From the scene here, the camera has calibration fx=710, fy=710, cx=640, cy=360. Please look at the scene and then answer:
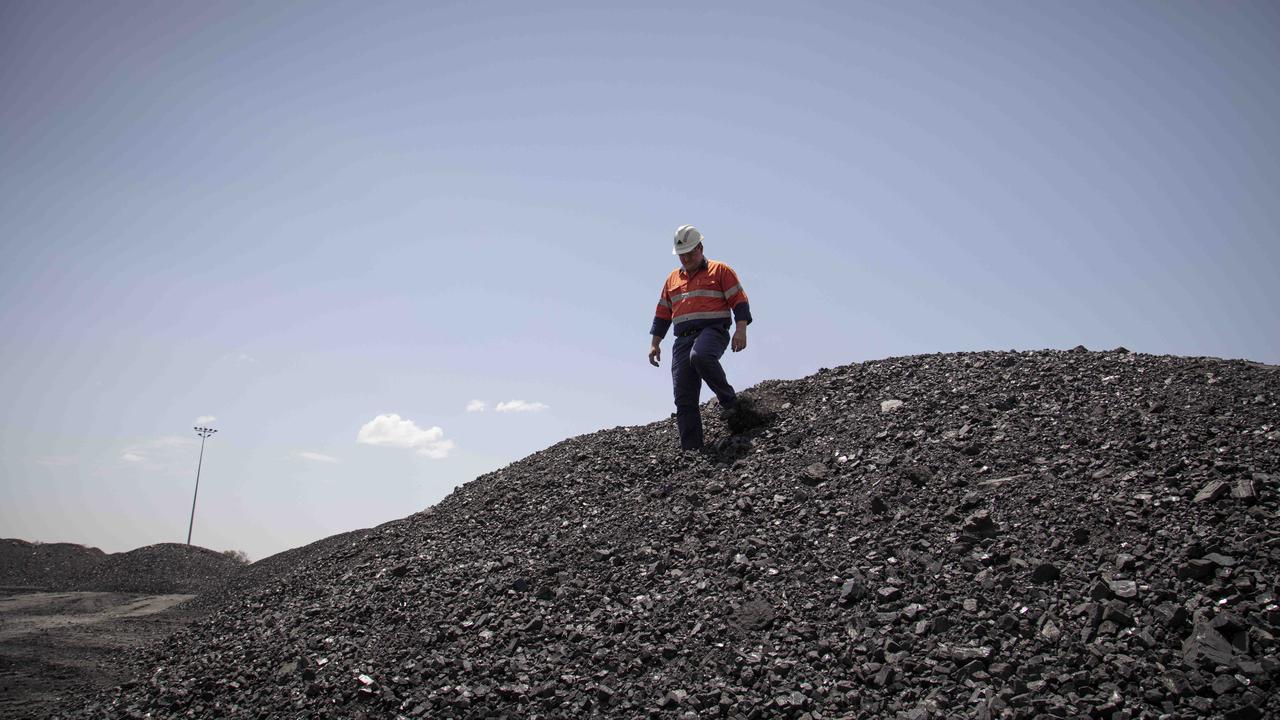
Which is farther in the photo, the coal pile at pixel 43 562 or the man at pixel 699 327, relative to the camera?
the coal pile at pixel 43 562

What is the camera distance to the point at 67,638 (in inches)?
322

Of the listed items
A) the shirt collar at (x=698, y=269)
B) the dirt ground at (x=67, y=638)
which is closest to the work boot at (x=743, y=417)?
the shirt collar at (x=698, y=269)

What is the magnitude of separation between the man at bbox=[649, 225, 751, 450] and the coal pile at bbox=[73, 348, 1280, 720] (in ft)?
1.83

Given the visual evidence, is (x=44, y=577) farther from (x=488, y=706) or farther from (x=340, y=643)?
(x=488, y=706)

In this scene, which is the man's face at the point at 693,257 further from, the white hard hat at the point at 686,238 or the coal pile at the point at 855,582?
the coal pile at the point at 855,582

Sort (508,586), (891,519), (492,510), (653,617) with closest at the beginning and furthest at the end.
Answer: (653,617) < (891,519) < (508,586) < (492,510)

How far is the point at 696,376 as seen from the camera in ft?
25.2

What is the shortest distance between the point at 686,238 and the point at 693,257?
0.22 m

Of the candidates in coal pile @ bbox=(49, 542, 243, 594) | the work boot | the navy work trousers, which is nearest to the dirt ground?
coal pile @ bbox=(49, 542, 243, 594)

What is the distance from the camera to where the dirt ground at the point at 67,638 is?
6.27 metres

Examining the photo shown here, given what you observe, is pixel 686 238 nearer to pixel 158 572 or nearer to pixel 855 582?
pixel 855 582

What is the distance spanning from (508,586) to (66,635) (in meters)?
6.50

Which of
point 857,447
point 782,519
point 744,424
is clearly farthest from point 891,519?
point 744,424

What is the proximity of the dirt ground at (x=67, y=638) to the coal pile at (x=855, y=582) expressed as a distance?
653 mm
